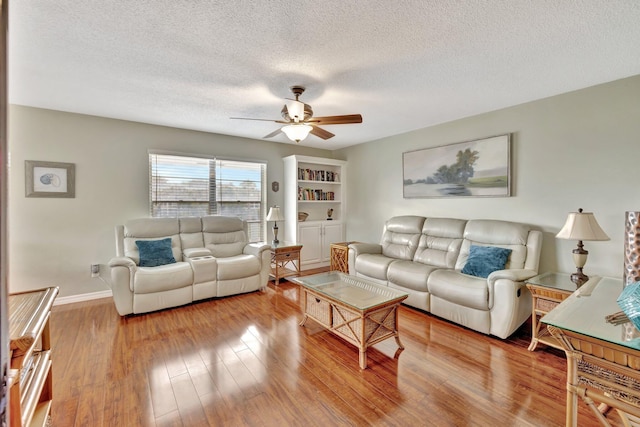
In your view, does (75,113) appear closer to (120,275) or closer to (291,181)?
(120,275)

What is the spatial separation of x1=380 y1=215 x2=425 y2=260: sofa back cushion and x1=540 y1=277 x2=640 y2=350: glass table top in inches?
86.8

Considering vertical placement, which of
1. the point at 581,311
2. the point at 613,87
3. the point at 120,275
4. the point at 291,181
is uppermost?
the point at 613,87

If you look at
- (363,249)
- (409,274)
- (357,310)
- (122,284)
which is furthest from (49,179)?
(409,274)

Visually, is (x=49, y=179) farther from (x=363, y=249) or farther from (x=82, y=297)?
(x=363, y=249)

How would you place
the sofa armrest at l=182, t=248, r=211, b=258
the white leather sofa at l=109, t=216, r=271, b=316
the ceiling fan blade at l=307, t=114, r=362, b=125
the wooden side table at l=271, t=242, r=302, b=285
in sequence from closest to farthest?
the ceiling fan blade at l=307, t=114, r=362, b=125 → the white leather sofa at l=109, t=216, r=271, b=316 → the sofa armrest at l=182, t=248, r=211, b=258 → the wooden side table at l=271, t=242, r=302, b=285

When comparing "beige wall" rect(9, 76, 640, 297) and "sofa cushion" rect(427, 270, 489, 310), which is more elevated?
"beige wall" rect(9, 76, 640, 297)

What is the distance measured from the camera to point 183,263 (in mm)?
3465

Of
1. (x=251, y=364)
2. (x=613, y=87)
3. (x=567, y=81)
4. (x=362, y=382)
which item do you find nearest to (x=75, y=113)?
(x=251, y=364)

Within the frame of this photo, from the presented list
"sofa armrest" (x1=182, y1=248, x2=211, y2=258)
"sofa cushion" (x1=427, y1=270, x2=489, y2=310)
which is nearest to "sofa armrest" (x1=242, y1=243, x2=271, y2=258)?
"sofa armrest" (x1=182, y1=248, x2=211, y2=258)

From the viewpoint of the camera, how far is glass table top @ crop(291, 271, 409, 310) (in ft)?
7.66

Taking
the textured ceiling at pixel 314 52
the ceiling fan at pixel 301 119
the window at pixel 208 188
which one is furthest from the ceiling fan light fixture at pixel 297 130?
the window at pixel 208 188

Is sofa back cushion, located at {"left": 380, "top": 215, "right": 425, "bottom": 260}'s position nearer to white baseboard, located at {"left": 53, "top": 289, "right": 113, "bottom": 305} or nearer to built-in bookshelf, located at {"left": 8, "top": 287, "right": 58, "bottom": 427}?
built-in bookshelf, located at {"left": 8, "top": 287, "right": 58, "bottom": 427}

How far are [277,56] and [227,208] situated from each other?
3.00 metres

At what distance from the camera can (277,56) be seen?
7.07ft
